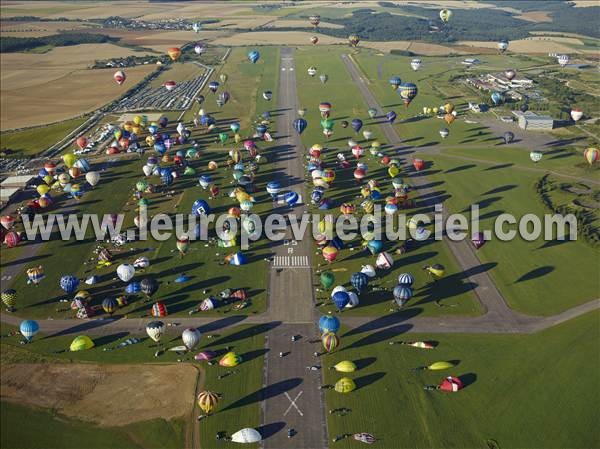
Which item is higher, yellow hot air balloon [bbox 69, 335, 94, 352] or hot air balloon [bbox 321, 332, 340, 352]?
hot air balloon [bbox 321, 332, 340, 352]

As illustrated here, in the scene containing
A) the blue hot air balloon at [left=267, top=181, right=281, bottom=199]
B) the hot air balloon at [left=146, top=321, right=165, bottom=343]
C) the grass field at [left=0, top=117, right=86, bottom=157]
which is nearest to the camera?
the hot air balloon at [left=146, top=321, right=165, bottom=343]

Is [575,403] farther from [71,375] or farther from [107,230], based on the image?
[107,230]

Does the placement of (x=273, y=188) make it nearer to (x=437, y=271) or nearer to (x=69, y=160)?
(x=437, y=271)

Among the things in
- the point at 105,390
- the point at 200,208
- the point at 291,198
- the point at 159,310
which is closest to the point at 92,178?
the point at 200,208

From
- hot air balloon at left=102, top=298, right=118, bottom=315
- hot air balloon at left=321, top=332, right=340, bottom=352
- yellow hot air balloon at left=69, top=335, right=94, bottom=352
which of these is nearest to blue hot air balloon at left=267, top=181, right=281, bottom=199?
hot air balloon at left=102, top=298, right=118, bottom=315

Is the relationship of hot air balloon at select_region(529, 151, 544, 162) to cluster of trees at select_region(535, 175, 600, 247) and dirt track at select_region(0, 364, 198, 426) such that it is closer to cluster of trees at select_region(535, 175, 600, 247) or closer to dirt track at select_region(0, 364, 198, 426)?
cluster of trees at select_region(535, 175, 600, 247)

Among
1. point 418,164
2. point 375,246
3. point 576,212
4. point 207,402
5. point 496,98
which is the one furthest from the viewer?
point 496,98
